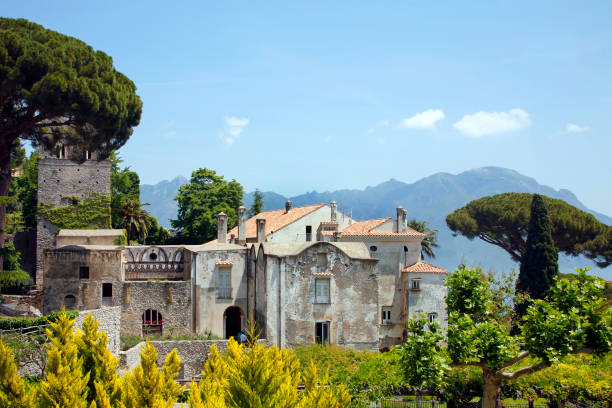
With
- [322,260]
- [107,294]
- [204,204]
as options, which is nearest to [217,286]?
[107,294]

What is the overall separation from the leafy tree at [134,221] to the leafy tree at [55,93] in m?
19.1

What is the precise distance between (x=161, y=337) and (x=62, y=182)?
2021 cm

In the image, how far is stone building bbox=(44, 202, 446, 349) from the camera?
34406mm

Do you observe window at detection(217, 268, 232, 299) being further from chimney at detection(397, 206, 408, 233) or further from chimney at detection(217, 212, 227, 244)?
chimney at detection(397, 206, 408, 233)

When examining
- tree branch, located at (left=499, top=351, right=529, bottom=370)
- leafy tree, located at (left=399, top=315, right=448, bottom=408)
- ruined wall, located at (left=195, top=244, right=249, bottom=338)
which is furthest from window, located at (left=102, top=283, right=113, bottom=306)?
tree branch, located at (left=499, top=351, right=529, bottom=370)

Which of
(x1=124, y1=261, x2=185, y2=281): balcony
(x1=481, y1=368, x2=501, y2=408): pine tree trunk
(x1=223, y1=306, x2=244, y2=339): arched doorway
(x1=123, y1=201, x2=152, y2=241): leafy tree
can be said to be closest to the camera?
(x1=481, y1=368, x2=501, y2=408): pine tree trunk

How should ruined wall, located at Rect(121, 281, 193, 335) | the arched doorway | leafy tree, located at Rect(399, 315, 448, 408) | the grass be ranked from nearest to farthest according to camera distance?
leafy tree, located at Rect(399, 315, 448, 408) < the grass < ruined wall, located at Rect(121, 281, 193, 335) < the arched doorway

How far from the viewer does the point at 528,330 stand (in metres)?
21.1

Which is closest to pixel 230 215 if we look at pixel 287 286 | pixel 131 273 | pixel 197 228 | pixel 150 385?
pixel 197 228

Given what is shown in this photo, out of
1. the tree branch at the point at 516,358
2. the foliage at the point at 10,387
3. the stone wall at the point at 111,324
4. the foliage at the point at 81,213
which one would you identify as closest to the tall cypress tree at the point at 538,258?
the tree branch at the point at 516,358

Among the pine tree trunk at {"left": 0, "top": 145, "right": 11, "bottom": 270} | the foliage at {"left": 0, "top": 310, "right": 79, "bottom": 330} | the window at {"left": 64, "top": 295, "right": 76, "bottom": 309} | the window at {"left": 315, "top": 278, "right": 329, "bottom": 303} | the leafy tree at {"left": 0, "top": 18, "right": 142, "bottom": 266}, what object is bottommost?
the foliage at {"left": 0, "top": 310, "right": 79, "bottom": 330}

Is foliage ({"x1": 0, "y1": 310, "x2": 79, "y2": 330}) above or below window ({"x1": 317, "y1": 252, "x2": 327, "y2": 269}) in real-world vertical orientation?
below

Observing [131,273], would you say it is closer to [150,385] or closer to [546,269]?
[150,385]

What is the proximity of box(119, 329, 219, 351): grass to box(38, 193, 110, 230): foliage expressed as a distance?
50.5 ft
